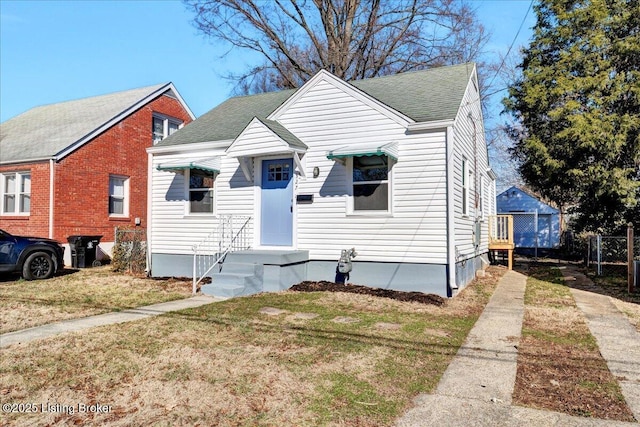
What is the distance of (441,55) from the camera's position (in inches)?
923

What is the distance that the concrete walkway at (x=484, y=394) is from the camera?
3549mm

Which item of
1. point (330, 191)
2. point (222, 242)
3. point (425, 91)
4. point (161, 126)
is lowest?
point (222, 242)

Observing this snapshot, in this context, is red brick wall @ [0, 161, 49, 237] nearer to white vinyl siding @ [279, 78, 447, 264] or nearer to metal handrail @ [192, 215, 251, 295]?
metal handrail @ [192, 215, 251, 295]

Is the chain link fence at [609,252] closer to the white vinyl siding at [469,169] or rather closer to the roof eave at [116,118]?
the white vinyl siding at [469,169]

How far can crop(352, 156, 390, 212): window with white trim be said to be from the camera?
981 cm

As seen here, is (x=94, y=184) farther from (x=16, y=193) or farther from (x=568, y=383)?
(x=568, y=383)

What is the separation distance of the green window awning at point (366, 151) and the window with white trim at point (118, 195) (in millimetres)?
11291

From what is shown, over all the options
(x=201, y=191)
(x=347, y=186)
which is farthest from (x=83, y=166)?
(x=347, y=186)

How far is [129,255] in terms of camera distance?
1390cm

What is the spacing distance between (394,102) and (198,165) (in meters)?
4.92

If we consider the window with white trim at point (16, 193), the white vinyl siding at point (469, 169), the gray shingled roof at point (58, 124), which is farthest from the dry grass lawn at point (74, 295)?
the white vinyl siding at point (469, 169)

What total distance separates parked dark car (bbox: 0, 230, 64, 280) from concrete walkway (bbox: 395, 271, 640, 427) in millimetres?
10814

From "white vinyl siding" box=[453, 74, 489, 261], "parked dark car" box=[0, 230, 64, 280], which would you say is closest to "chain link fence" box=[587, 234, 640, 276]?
"white vinyl siding" box=[453, 74, 489, 261]

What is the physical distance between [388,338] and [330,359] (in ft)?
3.97
